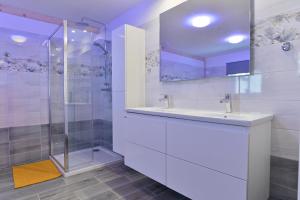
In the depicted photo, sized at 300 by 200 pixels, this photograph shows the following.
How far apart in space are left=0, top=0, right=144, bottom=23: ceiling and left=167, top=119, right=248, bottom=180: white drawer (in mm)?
1849

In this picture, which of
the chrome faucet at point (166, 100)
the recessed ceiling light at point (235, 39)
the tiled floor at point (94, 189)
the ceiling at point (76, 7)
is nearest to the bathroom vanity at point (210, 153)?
the tiled floor at point (94, 189)

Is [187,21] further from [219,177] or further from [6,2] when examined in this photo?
[6,2]

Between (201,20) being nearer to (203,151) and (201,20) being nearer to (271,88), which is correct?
(271,88)

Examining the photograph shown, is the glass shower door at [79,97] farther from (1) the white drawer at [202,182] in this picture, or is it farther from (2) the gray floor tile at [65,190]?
(1) the white drawer at [202,182]

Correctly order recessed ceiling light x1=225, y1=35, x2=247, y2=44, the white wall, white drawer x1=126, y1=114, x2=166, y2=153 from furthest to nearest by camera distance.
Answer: white drawer x1=126, y1=114, x2=166, y2=153
recessed ceiling light x1=225, y1=35, x2=247, y2=44
the white wall

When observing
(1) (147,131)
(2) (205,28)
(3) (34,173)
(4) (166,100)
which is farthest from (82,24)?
(3) (34,173)

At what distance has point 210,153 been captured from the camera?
126 centimetres

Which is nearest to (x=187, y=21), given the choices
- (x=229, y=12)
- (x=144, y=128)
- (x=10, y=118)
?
(x=229, y=12)

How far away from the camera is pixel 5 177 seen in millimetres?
2182

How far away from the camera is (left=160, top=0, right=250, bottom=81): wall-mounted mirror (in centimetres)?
150

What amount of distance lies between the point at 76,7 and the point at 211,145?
245 cm

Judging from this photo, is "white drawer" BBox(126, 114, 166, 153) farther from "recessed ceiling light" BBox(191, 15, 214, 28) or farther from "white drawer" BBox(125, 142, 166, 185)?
"recessed ceiling light" BBox(191, 15, 214, 28)

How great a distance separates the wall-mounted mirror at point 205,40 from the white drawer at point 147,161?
0.84 metres

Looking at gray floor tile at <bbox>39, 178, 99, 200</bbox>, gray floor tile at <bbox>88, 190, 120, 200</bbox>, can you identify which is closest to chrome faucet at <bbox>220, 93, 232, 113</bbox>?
gray floor tile at <bbox>88, 190, 120, 200</bbox>
